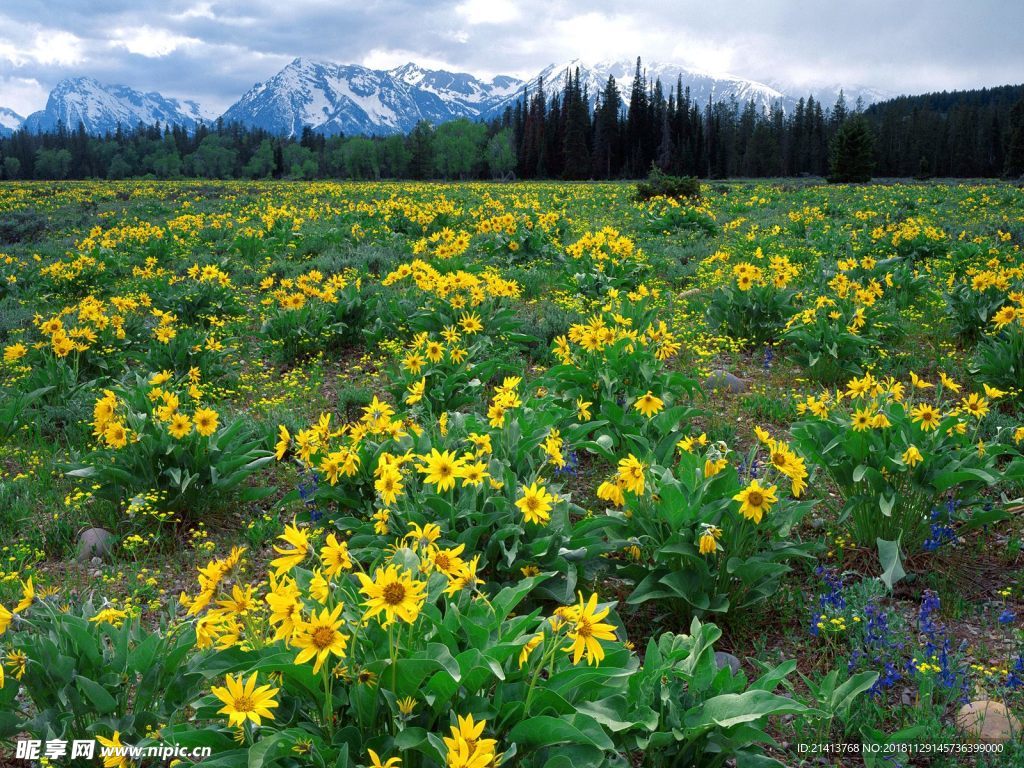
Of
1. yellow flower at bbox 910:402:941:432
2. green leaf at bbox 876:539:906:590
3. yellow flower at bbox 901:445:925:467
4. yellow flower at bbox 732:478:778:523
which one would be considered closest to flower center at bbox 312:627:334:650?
yellow flower at bbox 732:478:778:523

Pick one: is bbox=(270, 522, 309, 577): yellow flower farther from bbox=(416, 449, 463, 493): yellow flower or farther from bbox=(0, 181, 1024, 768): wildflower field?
bbox=(416, 449, 463, 493): yellow flower

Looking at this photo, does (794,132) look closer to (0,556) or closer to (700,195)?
(700,195)

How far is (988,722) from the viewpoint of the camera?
246cm

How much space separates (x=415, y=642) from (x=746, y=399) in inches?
173

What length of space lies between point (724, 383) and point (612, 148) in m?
74.6

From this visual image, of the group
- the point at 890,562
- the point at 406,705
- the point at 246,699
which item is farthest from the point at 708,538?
the point at 246,699

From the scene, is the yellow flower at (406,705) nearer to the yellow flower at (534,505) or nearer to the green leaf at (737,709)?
the green leaf at (737,709)

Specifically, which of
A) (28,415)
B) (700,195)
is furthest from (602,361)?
(700,195)

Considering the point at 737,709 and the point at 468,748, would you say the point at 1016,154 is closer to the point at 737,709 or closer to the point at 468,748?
the point at 737,709

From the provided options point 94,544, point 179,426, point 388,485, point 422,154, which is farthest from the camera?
point 422,154

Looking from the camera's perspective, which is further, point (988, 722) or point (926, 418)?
point (926, 418)

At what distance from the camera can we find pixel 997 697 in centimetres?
258

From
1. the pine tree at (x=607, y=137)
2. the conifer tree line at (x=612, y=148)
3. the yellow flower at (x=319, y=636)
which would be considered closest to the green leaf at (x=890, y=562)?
the yellow flower at (x=319, y=636)

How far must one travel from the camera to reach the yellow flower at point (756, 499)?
2.88 metres
